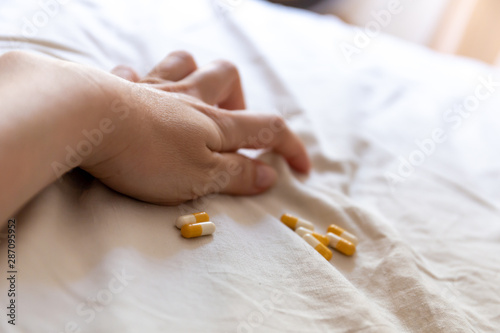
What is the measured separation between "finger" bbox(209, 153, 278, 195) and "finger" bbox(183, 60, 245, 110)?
145 millimetres

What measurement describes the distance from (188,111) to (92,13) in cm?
61

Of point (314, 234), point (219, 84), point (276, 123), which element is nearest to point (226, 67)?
point (219, 84)

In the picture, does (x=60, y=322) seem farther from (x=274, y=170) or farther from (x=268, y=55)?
(x=268, y=55)

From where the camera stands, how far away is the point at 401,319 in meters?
0.72

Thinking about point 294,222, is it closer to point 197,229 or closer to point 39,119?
point 197,229

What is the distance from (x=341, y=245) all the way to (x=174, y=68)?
487 mm

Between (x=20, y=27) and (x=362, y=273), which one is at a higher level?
(x=20, y=27)

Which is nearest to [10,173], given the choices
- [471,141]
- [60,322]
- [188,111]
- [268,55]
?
[60,322]

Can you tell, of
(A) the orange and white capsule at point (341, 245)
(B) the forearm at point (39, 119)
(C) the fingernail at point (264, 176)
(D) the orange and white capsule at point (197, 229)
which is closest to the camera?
(B) the forearm at point (39, 119)

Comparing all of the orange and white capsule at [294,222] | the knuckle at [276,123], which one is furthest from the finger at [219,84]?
the orange and white capsule at [294,222]

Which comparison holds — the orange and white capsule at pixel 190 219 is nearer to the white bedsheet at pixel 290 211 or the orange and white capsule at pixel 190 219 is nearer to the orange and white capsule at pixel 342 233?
the white bedsheet at pixel 290 211

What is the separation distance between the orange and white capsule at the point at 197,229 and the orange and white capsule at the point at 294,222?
19 centimetres

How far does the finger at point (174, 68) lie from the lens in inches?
38.9

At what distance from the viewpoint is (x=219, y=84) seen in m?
1.02
